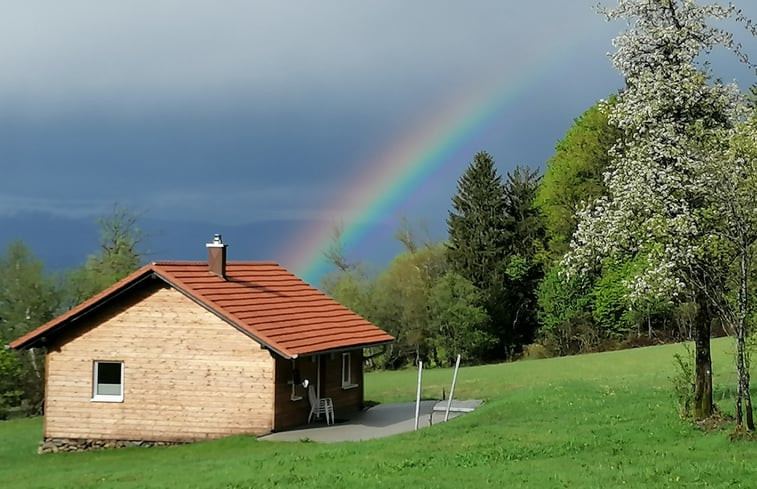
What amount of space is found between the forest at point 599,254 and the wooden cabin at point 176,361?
9.23 metres

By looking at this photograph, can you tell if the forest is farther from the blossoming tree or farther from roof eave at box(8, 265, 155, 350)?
roof eave at box(8, 265, 155, 350)

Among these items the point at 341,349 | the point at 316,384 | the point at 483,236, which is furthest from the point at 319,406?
the point at 483,236

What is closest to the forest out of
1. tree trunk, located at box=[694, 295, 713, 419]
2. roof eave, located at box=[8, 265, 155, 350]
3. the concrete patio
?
tree trunk, located at box=[694, 295, 713, 419]

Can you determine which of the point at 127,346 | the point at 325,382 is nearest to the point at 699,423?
the point at 325,382

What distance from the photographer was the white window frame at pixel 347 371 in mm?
32188

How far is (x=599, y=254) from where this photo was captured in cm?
2158

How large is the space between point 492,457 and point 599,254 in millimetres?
6643

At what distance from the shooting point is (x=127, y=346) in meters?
28.7

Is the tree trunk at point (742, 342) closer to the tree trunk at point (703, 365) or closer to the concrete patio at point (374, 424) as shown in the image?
the tree trunk at point (703, 365)

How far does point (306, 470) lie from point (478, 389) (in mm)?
23992

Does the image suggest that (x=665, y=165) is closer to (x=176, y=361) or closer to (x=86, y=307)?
(x=176, y=361)

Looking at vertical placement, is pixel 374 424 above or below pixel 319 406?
below

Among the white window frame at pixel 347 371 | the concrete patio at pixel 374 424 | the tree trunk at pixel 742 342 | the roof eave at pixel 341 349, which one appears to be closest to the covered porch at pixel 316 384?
Result: the white window frame at pixel 347 371

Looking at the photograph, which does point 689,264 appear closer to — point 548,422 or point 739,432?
point 739,432
